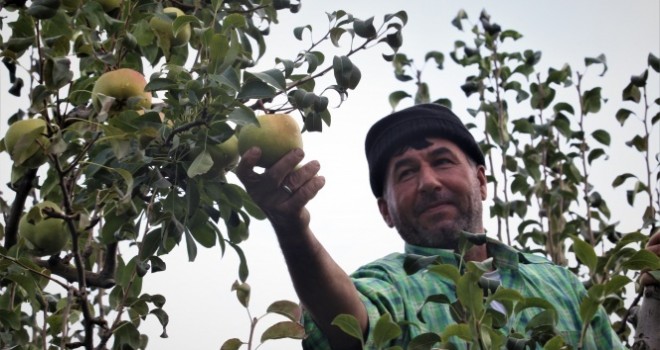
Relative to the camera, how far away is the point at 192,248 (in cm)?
182

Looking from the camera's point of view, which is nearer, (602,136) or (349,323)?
(349,323)

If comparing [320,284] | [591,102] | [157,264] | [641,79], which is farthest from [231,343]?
[591,102]

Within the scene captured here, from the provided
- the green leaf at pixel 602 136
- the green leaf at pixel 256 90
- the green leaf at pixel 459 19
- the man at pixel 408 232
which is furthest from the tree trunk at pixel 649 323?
the green leaf at pixel 459 19

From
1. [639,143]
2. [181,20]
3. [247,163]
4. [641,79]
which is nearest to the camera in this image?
[247,163]

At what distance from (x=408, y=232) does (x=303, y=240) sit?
89cm

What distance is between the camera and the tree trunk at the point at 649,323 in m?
1.56

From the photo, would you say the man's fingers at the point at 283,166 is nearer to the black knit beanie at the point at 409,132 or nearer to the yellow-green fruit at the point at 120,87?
the yellow-green fruit at the point at 120,87

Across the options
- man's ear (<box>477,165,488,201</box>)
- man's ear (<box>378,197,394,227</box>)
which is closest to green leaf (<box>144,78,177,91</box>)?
man's ear (<box>378,197,394,227</box>)

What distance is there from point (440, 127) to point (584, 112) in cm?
108

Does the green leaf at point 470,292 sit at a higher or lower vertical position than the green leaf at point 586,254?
lower

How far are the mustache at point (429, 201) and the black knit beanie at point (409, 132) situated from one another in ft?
0.76

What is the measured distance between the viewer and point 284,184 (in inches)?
68.7

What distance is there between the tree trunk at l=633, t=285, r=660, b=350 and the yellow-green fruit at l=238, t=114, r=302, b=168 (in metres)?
0.79

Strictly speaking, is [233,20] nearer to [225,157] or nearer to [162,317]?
[225,157]
